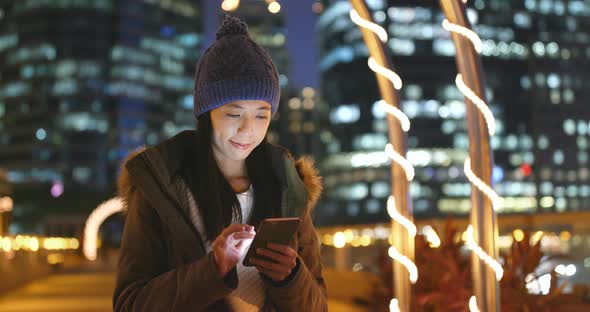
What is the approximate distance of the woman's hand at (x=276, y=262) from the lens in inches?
93.9

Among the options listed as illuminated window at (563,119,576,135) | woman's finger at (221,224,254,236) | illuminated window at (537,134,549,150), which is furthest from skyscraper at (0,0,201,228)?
woman's finger at (221,224,254,236)

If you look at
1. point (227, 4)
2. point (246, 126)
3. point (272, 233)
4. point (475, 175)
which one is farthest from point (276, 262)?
point (227, 4)

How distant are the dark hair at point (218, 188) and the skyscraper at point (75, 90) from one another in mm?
113662

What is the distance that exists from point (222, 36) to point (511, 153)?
438ft

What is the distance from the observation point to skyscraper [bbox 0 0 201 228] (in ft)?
386

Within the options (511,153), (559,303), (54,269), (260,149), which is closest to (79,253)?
(54,269)

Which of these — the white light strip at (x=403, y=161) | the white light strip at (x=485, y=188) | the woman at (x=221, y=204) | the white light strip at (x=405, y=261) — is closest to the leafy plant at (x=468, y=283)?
the white light strip at (x=405, y=261)

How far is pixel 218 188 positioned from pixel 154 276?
14.4 inches

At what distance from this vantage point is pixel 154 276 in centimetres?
252

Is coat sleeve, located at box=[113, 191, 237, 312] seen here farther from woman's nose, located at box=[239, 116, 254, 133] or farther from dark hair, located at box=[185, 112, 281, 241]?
woman's nose, located at box=[239, 116, 254, 133]

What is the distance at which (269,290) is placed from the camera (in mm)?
2545

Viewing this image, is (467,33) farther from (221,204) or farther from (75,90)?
(75,90)

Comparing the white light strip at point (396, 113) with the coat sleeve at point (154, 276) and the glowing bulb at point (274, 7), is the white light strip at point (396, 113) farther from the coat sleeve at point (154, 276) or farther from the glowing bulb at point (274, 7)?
the coat sleeve at point (154, 276)

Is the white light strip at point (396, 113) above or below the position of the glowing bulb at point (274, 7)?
below
